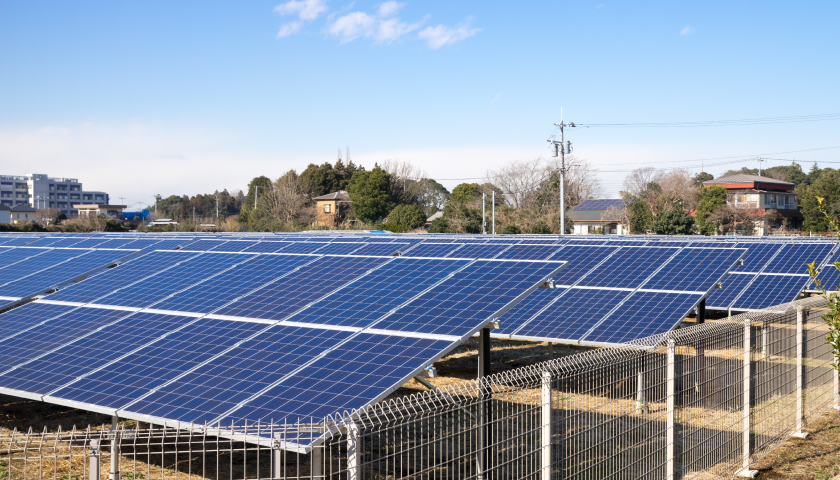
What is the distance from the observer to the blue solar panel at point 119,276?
12.0 m

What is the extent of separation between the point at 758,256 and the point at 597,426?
63.5 feet

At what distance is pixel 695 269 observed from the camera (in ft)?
49.6

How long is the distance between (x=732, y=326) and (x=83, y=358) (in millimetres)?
8816

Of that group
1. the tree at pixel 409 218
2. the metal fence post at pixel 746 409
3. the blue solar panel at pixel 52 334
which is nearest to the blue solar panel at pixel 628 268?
the metal fence post at pixel 746 409

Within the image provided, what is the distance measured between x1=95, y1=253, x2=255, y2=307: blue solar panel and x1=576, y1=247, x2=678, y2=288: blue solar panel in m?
7.97

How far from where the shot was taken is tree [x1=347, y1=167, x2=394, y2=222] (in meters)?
83.9

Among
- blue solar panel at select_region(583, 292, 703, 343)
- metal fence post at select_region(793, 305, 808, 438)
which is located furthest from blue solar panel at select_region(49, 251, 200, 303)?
Answer: metal fence post at select_region(793, 305, 808, 438)

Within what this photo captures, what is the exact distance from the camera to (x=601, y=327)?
1369 centimetres

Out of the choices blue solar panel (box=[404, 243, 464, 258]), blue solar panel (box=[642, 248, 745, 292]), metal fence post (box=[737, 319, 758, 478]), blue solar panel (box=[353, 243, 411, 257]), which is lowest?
metal fence post (box=[737, 319, 758, 478])

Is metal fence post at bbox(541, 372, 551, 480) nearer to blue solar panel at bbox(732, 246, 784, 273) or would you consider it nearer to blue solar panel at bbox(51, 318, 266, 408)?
blue solar panel at bbox(51, 318, 266, 408)

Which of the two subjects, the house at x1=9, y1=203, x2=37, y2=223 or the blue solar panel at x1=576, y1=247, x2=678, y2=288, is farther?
the house at x1=9, y1=203, x2=37, y2=223

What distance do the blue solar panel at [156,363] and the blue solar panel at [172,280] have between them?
2291mm

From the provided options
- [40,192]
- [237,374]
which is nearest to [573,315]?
[237,374]

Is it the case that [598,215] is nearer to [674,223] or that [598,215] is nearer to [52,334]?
[674,223]
